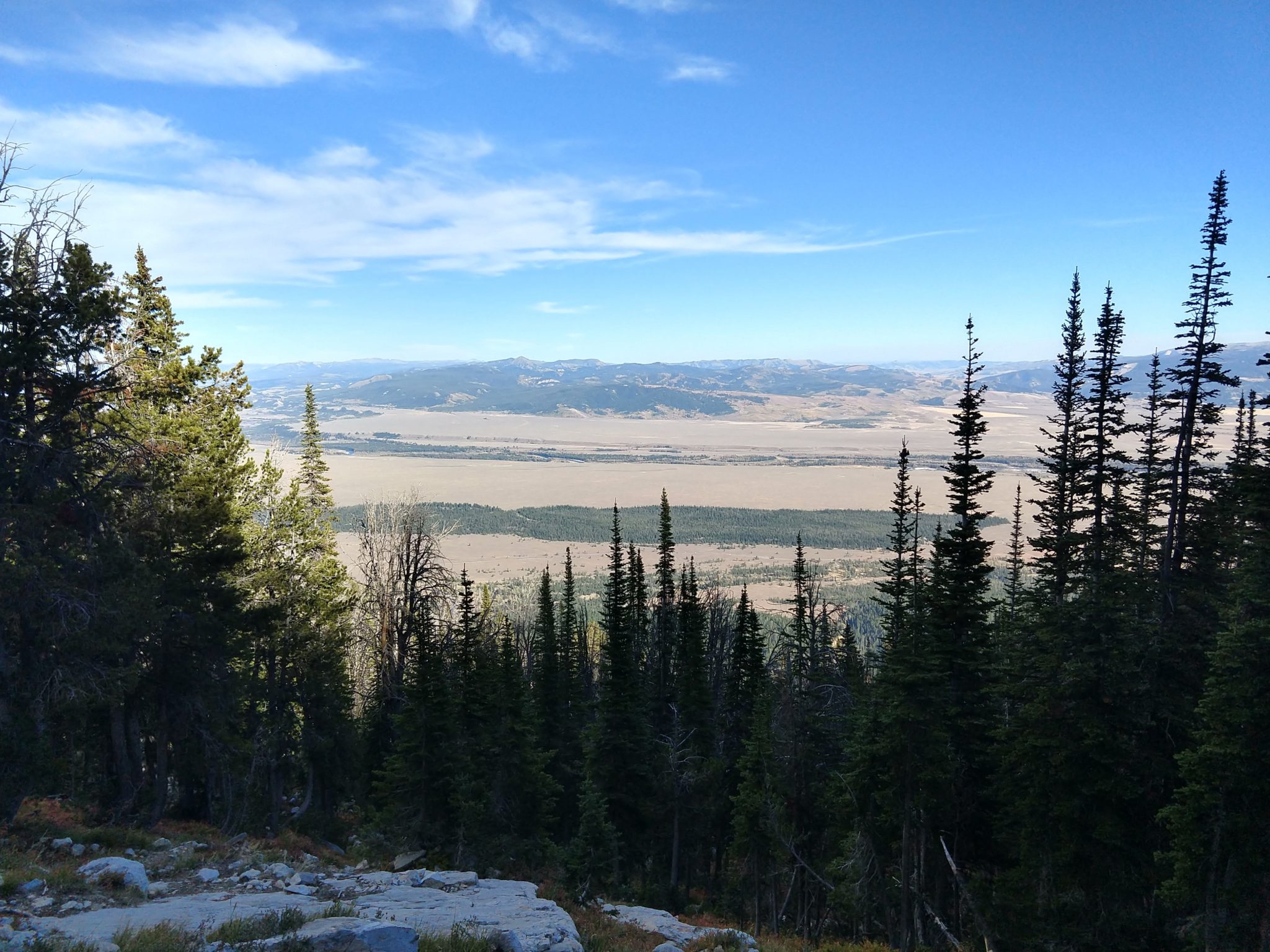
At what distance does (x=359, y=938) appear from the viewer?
800cm

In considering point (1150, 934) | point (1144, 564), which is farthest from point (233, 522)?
point (1144, 564)

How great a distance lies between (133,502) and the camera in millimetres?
19562

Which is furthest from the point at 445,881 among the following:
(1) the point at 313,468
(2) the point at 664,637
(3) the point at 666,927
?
(2) the point at 664,637

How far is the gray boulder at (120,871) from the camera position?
11430 mm

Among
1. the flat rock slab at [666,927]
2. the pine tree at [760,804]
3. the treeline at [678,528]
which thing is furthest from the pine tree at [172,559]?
the treeline at [678,528]

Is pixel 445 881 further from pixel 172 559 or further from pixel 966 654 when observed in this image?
pixel 966 654

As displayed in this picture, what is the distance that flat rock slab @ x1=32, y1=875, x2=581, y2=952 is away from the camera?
9.42 metres

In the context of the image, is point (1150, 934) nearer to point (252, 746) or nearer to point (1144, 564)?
point (1144, 564)

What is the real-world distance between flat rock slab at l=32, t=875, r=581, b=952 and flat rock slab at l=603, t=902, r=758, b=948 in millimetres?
3604

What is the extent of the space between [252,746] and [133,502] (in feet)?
28.6

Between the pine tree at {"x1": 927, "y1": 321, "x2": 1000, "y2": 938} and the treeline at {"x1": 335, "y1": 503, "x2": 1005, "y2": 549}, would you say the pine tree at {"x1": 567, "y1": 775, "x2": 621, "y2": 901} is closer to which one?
A: the pine tree at {"x1": 927, "y1": 321, "x2": 1000, "y2": 938}

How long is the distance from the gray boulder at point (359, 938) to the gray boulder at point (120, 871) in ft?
17.1

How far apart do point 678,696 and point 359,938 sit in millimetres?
31708

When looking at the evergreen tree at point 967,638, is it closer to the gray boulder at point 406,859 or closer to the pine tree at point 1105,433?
the pine tree at point 1105,433
